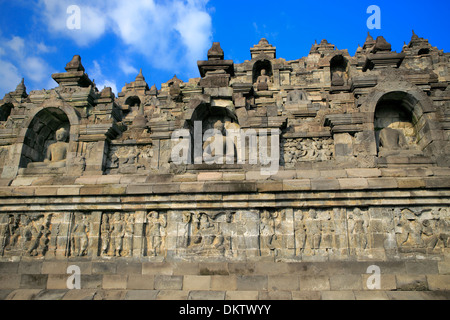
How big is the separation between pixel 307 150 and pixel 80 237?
6.42m

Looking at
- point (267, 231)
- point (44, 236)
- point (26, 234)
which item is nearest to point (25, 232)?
point (26, 234)

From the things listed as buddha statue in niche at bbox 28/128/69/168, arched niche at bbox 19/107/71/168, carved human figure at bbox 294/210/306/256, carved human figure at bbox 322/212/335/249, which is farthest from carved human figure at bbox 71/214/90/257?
carved human figure at bbox 322/212/335/249

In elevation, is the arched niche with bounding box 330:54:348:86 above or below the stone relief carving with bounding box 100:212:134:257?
above

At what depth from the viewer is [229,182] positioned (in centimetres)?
909

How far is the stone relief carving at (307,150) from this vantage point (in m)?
9.85

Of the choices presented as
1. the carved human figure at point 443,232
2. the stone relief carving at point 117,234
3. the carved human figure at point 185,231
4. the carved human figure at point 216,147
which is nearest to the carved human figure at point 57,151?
the stone relief carving at point 117,234

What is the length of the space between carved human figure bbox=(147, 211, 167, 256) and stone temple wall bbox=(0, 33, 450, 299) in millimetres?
25

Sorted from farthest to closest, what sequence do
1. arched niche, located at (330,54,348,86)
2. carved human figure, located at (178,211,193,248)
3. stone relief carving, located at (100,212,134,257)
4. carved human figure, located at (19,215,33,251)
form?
arched niche, located at (330,54,348,86)
carved human figure, located at (19,215,33,251)
stone relief carving, located at (100,212,134,257)
carved human figure, located at (178,211,193,248)

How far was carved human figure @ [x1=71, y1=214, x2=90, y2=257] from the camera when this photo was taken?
943 cm

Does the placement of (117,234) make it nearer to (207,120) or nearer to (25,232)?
(25,232)

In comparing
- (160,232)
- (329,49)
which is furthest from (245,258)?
(329,49)

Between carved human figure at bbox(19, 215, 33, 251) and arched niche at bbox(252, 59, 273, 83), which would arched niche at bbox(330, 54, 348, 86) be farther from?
carved human figure at bbox(19, 215, 33, 251)

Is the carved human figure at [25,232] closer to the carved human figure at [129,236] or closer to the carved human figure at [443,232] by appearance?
the carved human figure at [129,236]

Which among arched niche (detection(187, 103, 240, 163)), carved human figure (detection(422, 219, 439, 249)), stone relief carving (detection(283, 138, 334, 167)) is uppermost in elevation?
arched niche (detection(187, 103, 240, 163))
